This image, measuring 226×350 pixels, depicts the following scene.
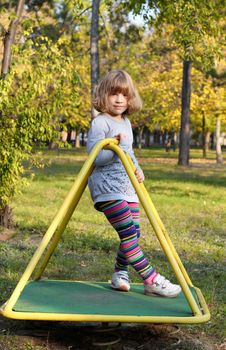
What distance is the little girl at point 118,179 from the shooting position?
4367 millimetres

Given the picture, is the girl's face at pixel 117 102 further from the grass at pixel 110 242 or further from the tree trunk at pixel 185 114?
the tree trunk at pixel 185 114

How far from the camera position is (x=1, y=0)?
27.7 m

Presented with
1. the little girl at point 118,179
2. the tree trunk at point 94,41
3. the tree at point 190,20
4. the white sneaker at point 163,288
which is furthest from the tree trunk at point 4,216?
the tree trunk at point 94,41

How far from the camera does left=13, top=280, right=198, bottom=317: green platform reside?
3.94m

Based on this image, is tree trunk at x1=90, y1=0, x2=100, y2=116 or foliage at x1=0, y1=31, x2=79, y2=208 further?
tree trunk at x1=90, y1=0, x2=100, y2=116

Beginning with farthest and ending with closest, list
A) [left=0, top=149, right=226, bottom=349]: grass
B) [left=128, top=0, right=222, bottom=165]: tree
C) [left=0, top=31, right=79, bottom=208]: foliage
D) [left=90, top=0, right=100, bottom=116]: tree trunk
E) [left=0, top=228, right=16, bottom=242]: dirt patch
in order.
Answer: [left=90, top=0, right=100, bottom=116]: tree trunk → [left=128, top=0, right=222, bottom=165]: tree → [left=0, top=228, right=16, bottom=242]: dirt patch → [left=0, top=31, right=79, bottom=208]: foliage → [left=0, top=149, right=226, bottom=349]: grass

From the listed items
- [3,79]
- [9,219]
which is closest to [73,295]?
[3,79]

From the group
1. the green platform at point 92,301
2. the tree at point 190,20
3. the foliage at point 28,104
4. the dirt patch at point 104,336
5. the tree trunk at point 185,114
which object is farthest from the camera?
the tree trunk at point 185,114

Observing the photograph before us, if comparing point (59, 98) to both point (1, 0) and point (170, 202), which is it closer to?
point (170, 202)

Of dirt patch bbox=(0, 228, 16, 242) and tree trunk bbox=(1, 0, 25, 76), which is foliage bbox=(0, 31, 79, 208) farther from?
tree trunk bbox=(1, 0, 25, 76)

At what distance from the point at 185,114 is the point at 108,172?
2384 cm

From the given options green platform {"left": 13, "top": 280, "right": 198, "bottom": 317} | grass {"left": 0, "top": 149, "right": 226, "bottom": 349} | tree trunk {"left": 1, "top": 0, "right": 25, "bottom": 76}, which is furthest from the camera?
tree trunk {"left": 1, "top": 0, "right": 25, "bottom": 76}

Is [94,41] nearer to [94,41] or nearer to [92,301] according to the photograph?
[94,41]

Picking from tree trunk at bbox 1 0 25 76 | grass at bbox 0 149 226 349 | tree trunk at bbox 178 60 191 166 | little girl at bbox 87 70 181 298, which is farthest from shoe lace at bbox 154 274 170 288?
tree trunk at bbox 178 60 191 166
